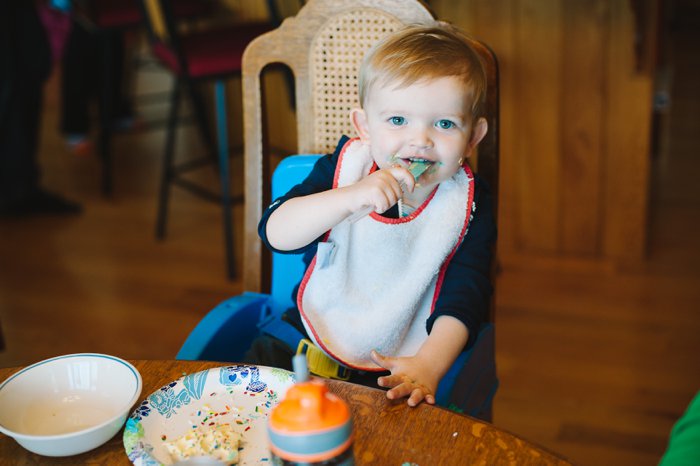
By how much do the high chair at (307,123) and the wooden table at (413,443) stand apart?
1.39 ft

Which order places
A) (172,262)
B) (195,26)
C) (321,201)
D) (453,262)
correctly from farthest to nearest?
(195,26) < (172,262) < (453,262) < (321,201)

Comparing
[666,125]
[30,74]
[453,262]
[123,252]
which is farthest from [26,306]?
[666,125]

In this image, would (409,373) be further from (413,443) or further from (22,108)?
Answer: (22,108)

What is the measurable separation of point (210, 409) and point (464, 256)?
1.69 ft

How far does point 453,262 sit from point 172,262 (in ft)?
6.21

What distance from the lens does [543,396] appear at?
2176 millimetres

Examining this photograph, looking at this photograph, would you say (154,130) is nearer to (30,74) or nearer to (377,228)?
(30,74)

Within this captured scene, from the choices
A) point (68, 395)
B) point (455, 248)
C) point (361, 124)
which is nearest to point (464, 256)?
point (455, 248)

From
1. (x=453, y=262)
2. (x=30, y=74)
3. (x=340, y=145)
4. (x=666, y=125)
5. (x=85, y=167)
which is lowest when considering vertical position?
(x=85, y=167)

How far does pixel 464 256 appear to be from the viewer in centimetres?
132

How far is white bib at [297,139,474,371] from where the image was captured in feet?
4.33

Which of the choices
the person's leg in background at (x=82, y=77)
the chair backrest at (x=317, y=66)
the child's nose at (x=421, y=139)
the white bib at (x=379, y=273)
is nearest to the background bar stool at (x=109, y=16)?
the person's leg in background at (x=82, y=77)

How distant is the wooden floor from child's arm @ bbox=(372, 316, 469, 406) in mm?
876

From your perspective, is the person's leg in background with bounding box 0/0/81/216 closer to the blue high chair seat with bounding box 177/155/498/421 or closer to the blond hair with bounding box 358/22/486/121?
the blue high chair seat with bounding box 177/155/498/421
